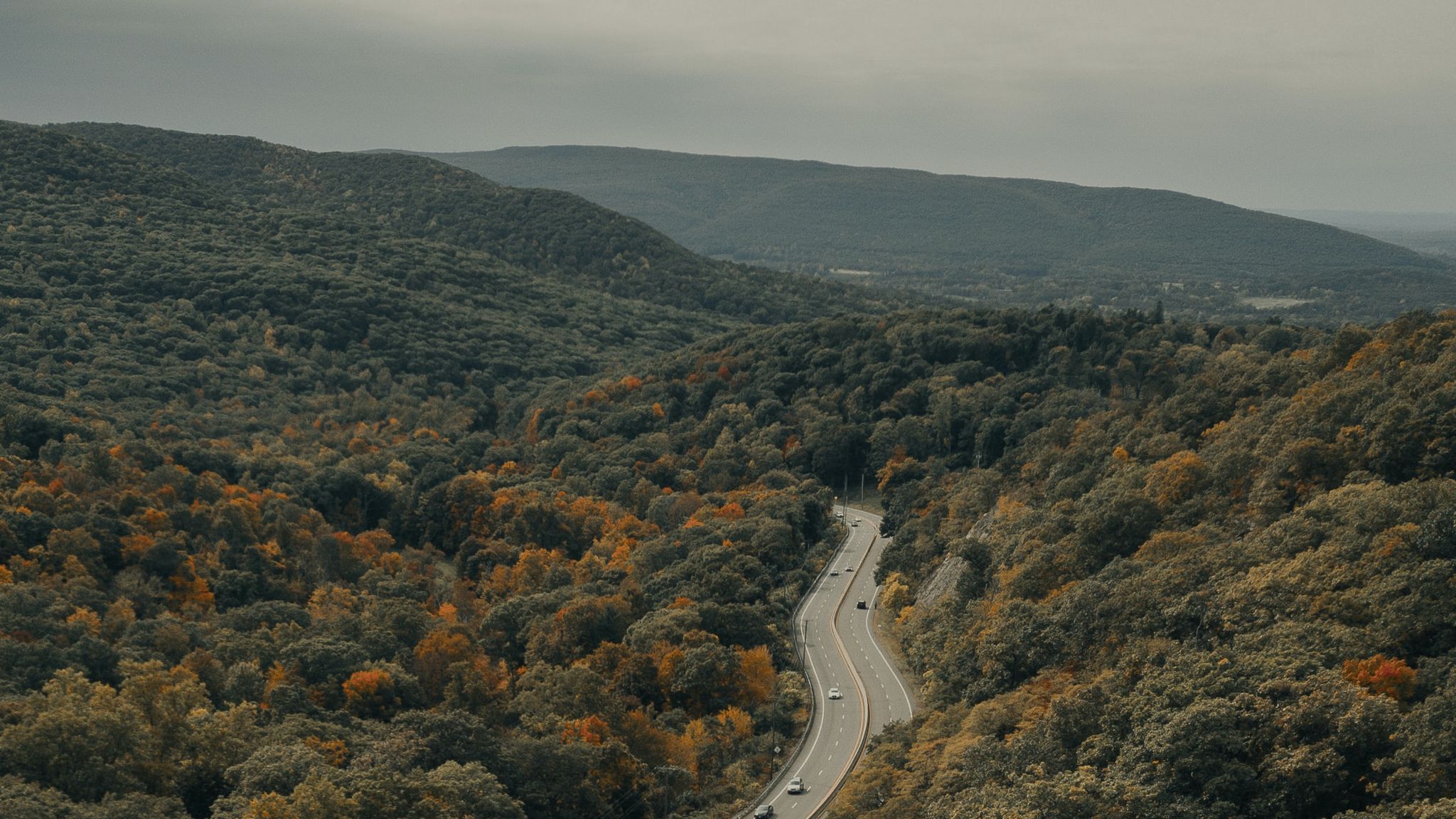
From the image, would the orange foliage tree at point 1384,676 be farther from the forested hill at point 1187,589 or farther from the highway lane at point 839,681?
the highway lane at point 839,681

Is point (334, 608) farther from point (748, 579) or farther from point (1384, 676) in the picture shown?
point (1384, 676)

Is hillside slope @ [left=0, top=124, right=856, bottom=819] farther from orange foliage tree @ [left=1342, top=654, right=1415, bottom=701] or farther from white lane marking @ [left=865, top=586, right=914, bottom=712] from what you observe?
orange foliage tree @ [left=1342, top=654, right=1415, bottom=701]

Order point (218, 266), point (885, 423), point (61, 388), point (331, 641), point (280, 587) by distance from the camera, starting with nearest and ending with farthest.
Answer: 1. point (331, 641)
2. point (280, 587)
3. point (885, 423)
4. point (61, 388)
5. point (218, 266)

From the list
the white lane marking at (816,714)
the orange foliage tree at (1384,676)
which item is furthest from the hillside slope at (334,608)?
the orange foliage tree at (1384,676)

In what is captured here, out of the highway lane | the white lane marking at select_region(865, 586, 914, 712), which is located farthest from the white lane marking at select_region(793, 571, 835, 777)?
the white lane marking at select_region(865, 586, 914, 712)

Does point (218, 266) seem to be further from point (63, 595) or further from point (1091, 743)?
point (1091, 743)

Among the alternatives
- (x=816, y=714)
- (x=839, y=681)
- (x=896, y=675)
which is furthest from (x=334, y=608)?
(x=896, y=675)

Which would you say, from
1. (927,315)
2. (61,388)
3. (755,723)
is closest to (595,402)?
(927,315)
